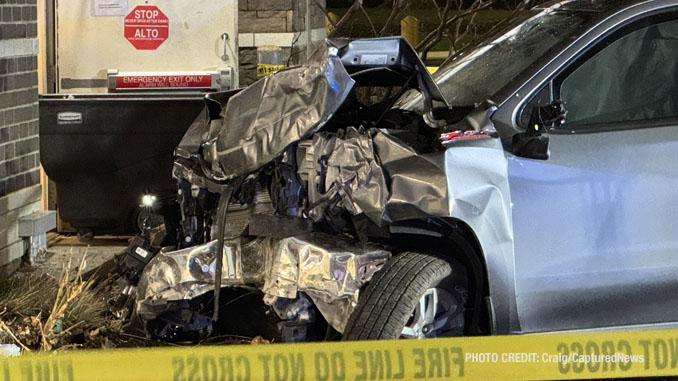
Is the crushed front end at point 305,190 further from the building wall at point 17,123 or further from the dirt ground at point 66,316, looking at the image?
the building wall at point 17,123

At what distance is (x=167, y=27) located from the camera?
9.74 meters

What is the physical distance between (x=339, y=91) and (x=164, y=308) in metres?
1.47

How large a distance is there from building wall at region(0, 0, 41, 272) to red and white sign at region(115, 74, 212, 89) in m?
1.07

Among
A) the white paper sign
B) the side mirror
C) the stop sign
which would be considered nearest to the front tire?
the side mirror

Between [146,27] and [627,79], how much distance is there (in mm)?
5034

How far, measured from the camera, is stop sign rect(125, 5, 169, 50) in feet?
31.8

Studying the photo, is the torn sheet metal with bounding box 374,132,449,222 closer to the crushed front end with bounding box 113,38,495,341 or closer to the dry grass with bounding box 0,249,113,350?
the crushed front end with bounding box 113,38,495,341

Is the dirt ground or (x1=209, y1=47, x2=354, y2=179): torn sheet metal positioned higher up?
(x1=209, y1=47, x2=354, y2=179): torn sheet metal

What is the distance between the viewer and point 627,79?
581 centimetres

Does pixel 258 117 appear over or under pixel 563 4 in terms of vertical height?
under

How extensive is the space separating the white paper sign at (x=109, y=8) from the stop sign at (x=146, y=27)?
2.9 inches

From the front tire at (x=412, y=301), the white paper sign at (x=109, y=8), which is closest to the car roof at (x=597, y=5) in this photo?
the front tire at (x=412, y=301)

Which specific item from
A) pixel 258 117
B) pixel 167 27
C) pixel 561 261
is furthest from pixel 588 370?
pixel 167 27

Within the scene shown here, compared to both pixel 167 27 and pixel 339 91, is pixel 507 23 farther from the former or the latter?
pixel 167 27
